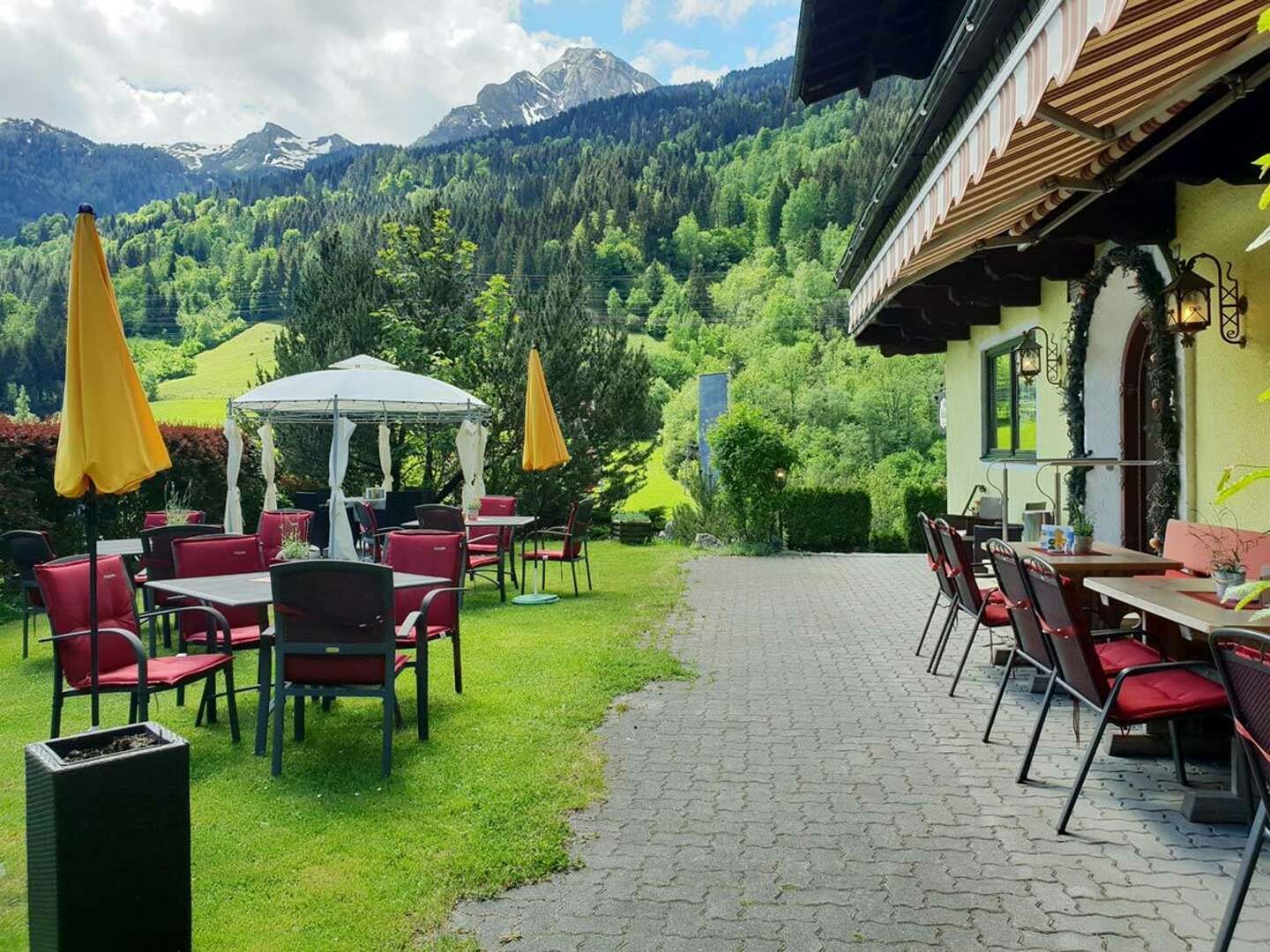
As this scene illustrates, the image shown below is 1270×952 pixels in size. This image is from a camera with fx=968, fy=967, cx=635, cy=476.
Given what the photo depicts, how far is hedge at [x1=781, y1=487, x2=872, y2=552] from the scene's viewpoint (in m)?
16.9

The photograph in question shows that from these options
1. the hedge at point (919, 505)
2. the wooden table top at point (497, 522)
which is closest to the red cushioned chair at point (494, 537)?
the wooden table top at point (497, 522)

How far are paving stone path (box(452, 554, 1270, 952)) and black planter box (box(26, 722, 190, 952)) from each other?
86cm

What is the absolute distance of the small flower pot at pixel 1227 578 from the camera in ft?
13.4

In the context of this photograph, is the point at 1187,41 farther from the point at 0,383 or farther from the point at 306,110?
the point at 306,110

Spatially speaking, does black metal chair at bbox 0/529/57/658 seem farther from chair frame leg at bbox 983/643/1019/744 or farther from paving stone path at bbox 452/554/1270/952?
chair frame leg at bbox 983/643/1019/744

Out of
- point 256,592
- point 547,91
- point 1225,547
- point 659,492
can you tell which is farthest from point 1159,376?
point 547,91

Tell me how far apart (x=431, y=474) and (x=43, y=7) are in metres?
43.8

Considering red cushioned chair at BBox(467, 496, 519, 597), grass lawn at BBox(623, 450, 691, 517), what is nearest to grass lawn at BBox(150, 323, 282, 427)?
grass lawn at BBox(623, 450, 691, 517)

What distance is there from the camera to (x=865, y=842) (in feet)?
11.9

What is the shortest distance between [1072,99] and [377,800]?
4044 mm

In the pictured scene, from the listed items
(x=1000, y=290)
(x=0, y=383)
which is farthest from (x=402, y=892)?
(x=0, y=383)

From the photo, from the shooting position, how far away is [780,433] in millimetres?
15883

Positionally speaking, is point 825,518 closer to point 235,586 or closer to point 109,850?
point 235,586

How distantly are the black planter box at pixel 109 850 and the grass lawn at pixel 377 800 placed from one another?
30cm
